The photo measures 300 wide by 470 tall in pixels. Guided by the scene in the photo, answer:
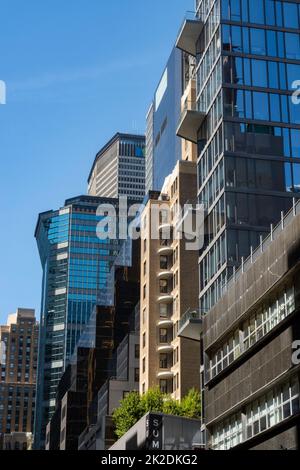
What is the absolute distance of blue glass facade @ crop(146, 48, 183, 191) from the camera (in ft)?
543

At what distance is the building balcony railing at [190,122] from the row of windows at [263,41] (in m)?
6.24

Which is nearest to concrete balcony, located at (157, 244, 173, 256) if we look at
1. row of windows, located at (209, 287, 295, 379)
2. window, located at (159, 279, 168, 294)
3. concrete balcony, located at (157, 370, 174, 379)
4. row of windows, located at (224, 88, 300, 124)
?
window, located at (159, 279, 168, 294)

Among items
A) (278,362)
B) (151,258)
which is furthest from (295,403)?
(151,258)

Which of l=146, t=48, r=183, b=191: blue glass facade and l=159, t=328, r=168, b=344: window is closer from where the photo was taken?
l=159, t=328, r=168, b=344: window

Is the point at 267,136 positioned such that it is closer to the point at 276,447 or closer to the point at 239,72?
the point at 239,72

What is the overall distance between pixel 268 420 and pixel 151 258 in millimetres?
64868

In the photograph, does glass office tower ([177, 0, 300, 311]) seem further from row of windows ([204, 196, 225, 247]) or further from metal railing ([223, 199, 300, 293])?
metal railing ([223, 199, 300, 293])

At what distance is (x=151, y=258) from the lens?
113 meters

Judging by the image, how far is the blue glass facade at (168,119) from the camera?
543ft

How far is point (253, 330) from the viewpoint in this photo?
2068 inches

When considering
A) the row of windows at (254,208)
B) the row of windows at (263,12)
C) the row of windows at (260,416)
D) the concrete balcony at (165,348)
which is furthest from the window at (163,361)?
the row of windows at (260,416)

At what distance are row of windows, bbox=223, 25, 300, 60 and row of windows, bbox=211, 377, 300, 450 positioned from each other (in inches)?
1345

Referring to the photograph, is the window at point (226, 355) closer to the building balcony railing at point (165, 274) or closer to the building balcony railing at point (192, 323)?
the building balcony railing at point (192, 323)

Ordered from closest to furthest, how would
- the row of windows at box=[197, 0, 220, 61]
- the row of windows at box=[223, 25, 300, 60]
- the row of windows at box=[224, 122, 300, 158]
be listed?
the row of windows at box=[224, 122, 300, 158]
the row of windows at box=[223, 25, 300, 60]
the row of windows at box=[197, 0, 220, 61]
